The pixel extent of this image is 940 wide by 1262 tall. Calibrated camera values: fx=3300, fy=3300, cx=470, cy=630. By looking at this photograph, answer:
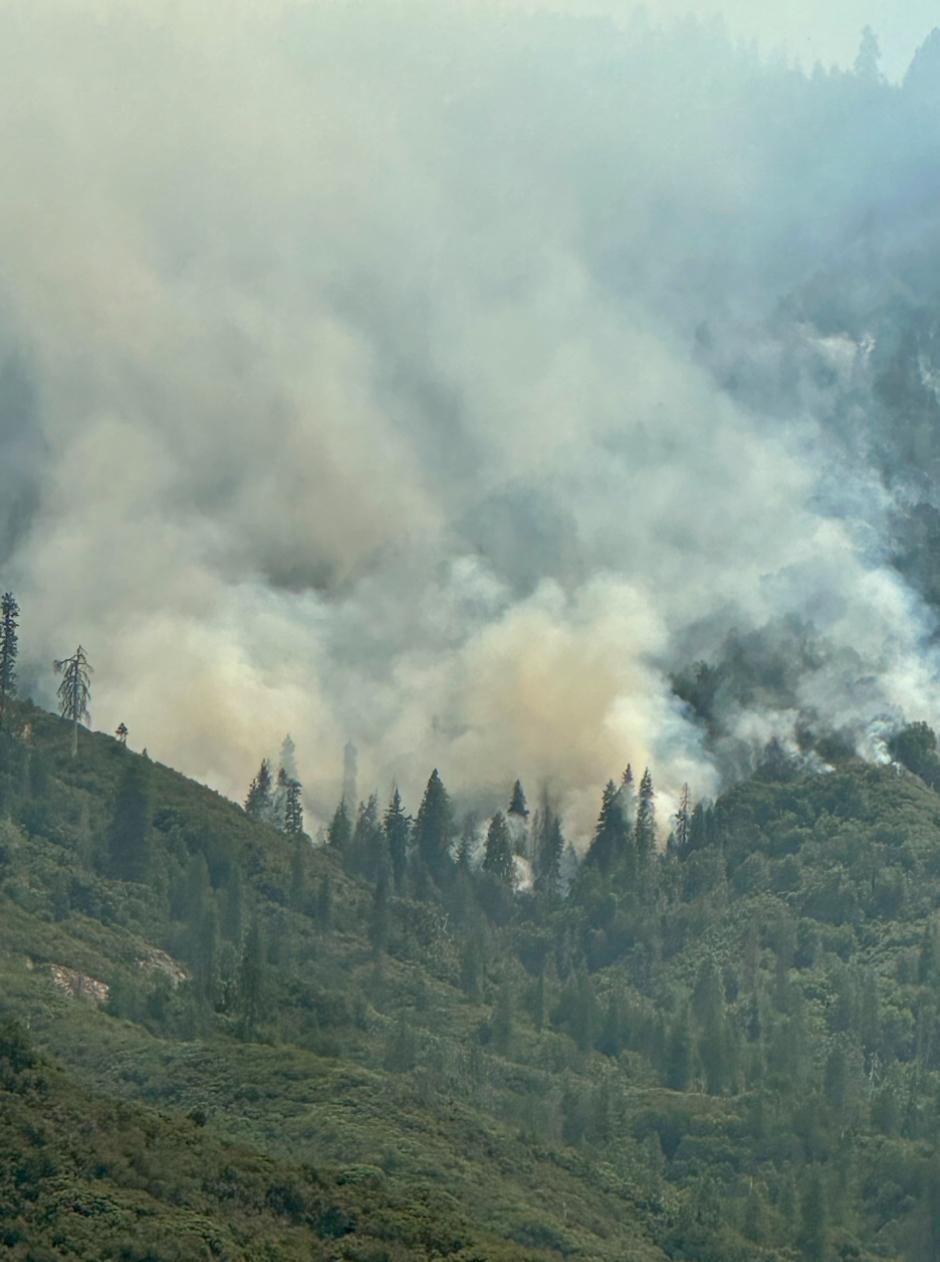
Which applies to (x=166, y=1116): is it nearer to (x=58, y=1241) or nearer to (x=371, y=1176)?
(x=371, y=1176)

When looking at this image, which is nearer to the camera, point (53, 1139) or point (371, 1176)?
point (53, 1139)

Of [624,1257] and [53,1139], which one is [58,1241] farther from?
[624,1257]

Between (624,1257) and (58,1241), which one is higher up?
(624,1257)

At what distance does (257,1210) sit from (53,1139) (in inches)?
449

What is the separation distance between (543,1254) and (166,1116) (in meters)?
22.6

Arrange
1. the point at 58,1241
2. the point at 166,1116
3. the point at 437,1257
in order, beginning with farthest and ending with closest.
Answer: the point at 166,1116, the point at 437,1257, the point at 58,1241

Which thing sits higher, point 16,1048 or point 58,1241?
point 16,1048

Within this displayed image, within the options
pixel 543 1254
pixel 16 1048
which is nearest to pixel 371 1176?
pixel 543 1254

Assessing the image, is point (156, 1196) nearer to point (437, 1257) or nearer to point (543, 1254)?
point (437, 1257)

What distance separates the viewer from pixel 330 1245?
561 feet

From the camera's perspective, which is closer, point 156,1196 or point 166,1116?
point 156,1196

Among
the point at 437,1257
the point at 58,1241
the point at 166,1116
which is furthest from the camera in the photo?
the point at 166,1116

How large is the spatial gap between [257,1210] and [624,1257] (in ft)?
104

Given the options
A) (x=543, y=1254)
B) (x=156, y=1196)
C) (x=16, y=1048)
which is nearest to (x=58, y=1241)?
(x=156, y=1196)
